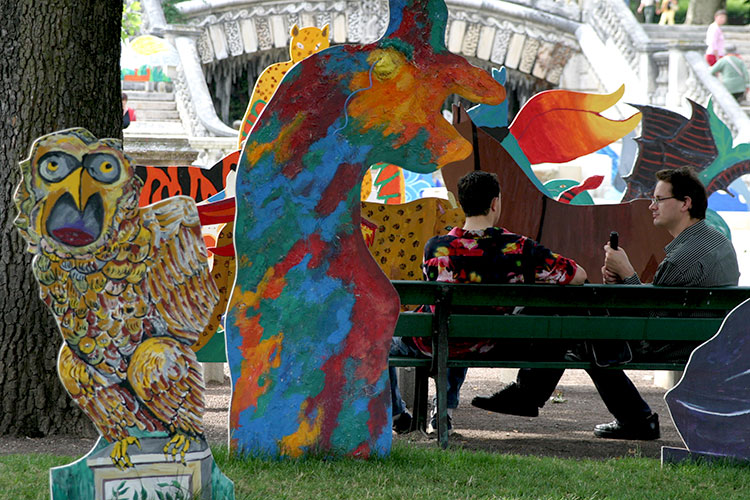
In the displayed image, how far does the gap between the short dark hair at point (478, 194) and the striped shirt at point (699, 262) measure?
84 centimetres

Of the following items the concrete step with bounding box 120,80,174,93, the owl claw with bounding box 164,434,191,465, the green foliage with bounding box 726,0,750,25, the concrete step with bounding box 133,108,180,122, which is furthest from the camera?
the green foliage with bounding box 726,0,750,25

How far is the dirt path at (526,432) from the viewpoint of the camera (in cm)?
529

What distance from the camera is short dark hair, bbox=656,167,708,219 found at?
17.8ft

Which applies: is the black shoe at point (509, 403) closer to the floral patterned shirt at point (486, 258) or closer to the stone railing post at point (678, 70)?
the floral patterned shirt at point (486, 258)

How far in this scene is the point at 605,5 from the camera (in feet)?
75.9

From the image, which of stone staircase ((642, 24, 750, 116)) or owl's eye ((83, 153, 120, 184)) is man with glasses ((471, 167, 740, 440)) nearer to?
owl's eye ((83, 153, 120, 184))

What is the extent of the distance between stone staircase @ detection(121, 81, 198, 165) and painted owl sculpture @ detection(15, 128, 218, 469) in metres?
9.26

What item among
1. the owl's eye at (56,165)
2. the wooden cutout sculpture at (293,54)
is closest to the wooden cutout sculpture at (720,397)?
the owl's eye at (56,165)

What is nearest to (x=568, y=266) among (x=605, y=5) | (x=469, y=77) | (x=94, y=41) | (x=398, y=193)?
(x=469, y=77)

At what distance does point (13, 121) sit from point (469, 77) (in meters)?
2.33

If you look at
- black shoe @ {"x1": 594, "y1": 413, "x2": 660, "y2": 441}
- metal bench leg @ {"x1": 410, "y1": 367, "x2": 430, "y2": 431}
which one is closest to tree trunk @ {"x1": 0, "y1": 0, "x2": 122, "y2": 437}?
metal bench leg @ {"x1": 410, "y1": 367, "x2": 430, "y2": 431}

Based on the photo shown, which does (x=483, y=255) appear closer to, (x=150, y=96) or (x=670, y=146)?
(x=670, y=146)

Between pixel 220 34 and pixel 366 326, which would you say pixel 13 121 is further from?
pixel 220 34

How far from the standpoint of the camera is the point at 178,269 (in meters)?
3.91
